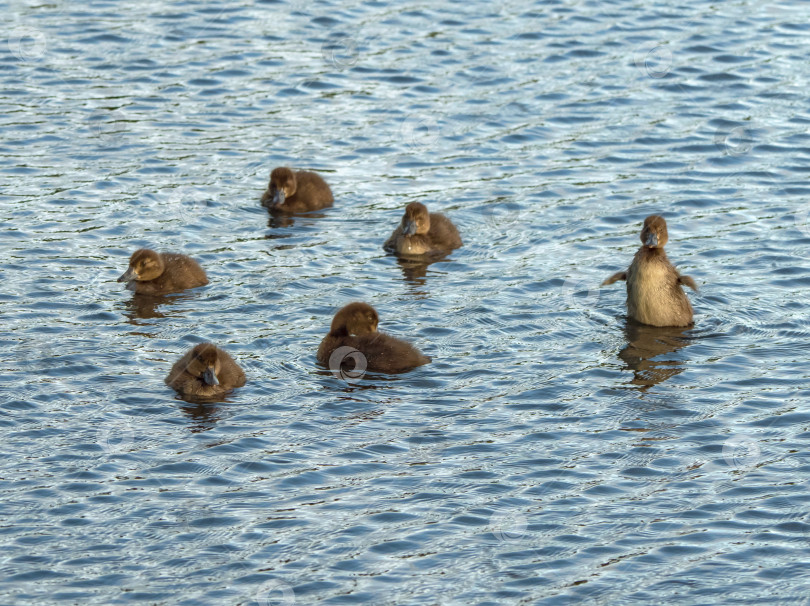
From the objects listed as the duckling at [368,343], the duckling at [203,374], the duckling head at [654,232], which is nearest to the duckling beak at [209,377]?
the duckling at [203,374]

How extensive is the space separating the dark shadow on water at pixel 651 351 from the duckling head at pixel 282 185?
14.7 ft

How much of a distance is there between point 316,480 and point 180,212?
21.5ft

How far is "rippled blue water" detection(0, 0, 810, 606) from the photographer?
364 inches

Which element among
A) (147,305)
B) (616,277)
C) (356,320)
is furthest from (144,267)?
(616,277)

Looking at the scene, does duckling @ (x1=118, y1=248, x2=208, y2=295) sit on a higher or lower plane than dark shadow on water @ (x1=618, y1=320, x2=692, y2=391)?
higher

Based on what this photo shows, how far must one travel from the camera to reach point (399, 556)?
9180 millimetres

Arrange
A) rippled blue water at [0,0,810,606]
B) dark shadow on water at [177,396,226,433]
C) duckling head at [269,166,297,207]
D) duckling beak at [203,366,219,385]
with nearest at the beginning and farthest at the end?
1. rippled blue water at [0,0,810,606]
2. dark shadow on water at [177,396,226,433]
3. duckling beak at [203,366,219,385]
4. duckling head at [269,166,297,207]

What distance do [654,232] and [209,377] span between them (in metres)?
4.54

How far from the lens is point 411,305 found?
13.7 metres

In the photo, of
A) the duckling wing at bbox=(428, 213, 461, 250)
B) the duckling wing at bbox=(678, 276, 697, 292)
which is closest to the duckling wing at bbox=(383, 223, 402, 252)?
the duckling wing at bbox=(428, 213, 461, 250)

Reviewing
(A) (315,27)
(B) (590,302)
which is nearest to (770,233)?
(B) (590,302)

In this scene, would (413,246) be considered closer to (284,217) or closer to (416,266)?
(416,266)

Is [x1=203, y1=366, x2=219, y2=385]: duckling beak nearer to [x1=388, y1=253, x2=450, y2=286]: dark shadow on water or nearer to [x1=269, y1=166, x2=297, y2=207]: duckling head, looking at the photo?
[x1=388, y1=253, x2=450, y2=286]: dark shadow on water

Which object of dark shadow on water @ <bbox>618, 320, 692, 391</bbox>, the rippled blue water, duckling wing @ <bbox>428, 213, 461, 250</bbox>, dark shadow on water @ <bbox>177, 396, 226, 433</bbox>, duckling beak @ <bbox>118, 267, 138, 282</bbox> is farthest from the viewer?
duckling wing @ <bbox>428, 213, 461, 250</bbox>
